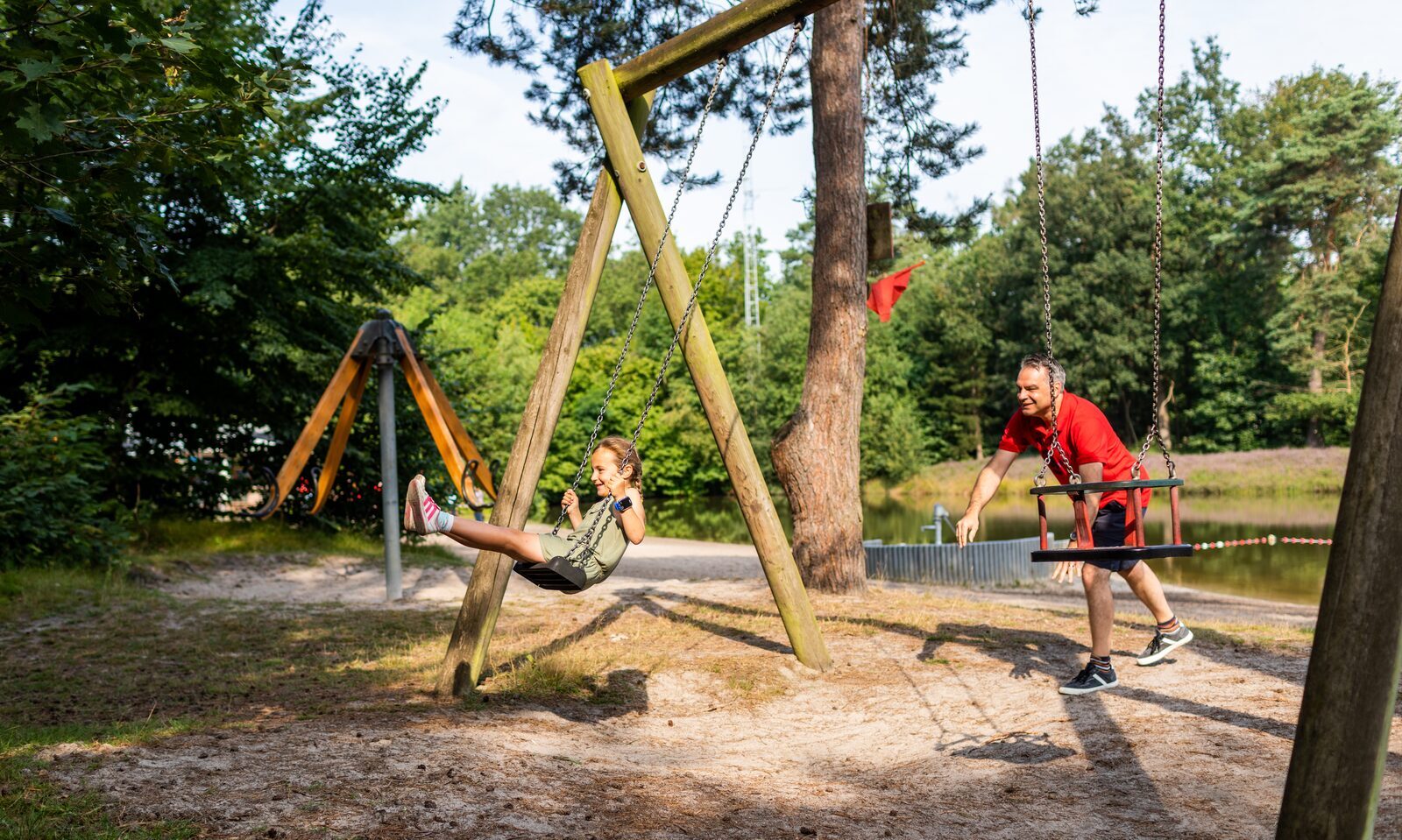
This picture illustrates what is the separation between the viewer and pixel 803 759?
509cm

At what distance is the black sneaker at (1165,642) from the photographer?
20.3ft

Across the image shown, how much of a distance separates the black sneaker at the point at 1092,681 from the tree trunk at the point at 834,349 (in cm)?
390

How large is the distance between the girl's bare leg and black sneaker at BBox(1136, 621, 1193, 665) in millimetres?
3605

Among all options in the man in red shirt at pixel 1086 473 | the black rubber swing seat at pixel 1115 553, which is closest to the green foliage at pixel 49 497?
the man in red shirt at pixel 1086 473

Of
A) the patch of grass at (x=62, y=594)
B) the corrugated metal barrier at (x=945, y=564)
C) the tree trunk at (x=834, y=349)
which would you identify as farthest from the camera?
the corrugated metal barrier at (x=945, y=564)

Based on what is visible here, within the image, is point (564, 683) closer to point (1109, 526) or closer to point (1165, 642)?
point (1109, 526)

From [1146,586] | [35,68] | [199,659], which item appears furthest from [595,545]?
[199,659]

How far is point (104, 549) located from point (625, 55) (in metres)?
7.34

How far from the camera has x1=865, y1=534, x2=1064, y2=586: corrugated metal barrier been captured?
1520 cm

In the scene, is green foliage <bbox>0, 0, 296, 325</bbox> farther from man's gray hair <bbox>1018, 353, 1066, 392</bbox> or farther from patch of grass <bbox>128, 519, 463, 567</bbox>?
patch of grass <bbox>128, 519, 463, 567</bbox>

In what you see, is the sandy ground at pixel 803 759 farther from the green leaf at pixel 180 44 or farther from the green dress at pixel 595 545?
the green leaf at pixel 180 44

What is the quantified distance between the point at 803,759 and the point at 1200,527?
2324 cm

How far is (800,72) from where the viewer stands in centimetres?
1337

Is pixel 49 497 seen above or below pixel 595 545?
above
